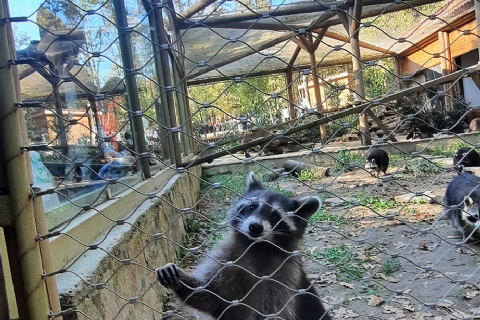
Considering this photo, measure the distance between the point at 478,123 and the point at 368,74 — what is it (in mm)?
6742

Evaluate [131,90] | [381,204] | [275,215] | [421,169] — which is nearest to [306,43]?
[421,169]

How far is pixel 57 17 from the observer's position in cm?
230

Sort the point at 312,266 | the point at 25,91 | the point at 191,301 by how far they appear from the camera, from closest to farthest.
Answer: the point at 25,91 → the point at 191,301 → the point at 312,266

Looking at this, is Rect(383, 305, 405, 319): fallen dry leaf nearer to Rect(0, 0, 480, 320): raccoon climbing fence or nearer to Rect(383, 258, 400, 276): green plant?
Rect(0, 0, 480, 320): raccoon climbing fence

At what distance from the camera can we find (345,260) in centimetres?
381

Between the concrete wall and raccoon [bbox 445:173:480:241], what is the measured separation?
9.16 feet

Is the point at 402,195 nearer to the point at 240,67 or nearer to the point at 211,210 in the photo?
the point at 211,210

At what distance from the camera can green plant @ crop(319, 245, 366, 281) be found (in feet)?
11.7

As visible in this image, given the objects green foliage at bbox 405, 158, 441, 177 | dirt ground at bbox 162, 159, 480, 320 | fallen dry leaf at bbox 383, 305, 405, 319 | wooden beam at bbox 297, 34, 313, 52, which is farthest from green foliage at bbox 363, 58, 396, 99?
fallen dry leaf at bbox 383, 305, 405, 319

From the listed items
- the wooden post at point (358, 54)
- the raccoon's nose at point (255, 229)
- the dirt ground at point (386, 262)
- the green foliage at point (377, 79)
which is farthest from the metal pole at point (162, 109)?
the green foliage at point (377, 79)

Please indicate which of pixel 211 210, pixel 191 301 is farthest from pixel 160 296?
pixel 211 210

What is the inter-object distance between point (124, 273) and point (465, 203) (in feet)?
12.3

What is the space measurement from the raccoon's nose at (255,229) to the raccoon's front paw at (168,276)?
0.54 metres

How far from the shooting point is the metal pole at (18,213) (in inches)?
50.4
